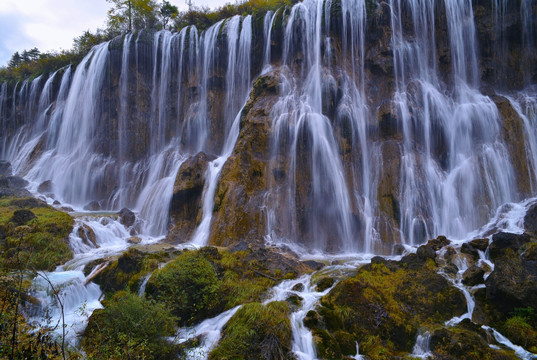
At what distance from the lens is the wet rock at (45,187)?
84.6ft

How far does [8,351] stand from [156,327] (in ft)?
8.41

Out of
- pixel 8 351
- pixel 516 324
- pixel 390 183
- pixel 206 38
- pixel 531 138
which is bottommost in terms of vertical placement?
pixel 516 324

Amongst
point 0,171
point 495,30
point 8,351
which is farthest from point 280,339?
point 0,171

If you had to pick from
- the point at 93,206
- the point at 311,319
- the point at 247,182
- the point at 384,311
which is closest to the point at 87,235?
the point at 247,182

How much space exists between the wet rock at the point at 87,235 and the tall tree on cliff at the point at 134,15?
24815 mm

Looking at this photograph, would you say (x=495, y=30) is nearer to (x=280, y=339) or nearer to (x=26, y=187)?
(x=280, y=339)

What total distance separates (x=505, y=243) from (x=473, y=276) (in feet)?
6.07

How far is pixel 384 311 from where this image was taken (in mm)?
7953

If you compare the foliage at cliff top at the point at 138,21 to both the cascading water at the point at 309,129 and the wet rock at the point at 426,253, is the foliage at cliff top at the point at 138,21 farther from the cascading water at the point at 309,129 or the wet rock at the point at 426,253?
the wet rock at the point at 426,253

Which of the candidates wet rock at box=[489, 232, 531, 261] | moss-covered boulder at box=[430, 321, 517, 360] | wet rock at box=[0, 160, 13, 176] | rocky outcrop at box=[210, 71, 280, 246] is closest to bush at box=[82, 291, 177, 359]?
moss-covered boulder at box=[430, 321, 517, 360]

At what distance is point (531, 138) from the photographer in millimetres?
17266

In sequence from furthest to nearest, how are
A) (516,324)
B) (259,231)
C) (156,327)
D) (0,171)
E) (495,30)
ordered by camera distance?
(0,171) → (495,30) → (259,231) → (516,324) → (156,327)

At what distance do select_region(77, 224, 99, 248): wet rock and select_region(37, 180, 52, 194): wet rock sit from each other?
13.5 m

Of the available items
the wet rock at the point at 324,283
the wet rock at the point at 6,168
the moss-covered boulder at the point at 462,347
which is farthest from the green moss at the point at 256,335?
the wet rock at the point at 6,168
